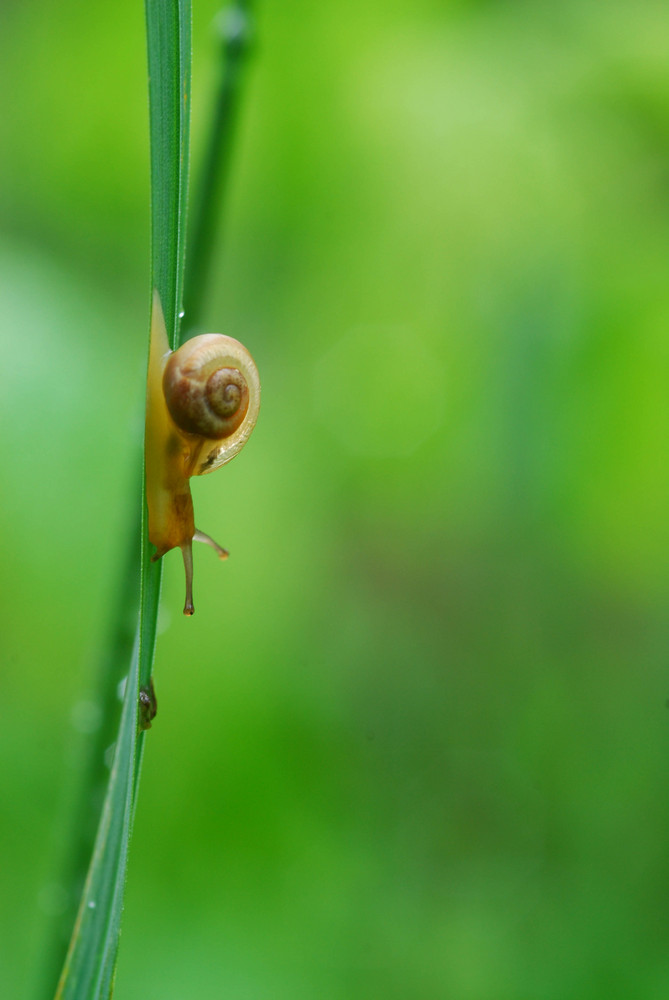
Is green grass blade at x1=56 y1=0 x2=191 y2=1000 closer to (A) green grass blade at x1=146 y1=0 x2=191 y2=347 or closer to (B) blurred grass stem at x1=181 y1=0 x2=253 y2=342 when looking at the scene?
(A) green grass blade at x1=146 y1=0 x2=191 y2=347

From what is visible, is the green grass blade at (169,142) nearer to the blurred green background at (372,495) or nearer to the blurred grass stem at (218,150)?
the blurred grass stem at (218,150)

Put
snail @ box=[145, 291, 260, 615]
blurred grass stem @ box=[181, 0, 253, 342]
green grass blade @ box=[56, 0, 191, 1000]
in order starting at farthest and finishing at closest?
blurred grass stem @ box=[181, 0, 253, 342] < snail @ box=[145, 291, 260, 615] < green grass blade @ box=[56, 0, 191, 1000]

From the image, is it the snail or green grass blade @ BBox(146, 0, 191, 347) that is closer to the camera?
green grass blade @ BBox(146, 0, 191, 347)

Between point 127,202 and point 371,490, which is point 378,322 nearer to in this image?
point 371,490

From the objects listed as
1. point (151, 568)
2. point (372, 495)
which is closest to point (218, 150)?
point (151, 568)

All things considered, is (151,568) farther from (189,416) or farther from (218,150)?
(218,150)

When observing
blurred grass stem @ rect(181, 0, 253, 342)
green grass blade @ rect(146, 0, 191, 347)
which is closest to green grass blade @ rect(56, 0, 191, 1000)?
green grass blade @ rect(146, 0, 191, 347)
